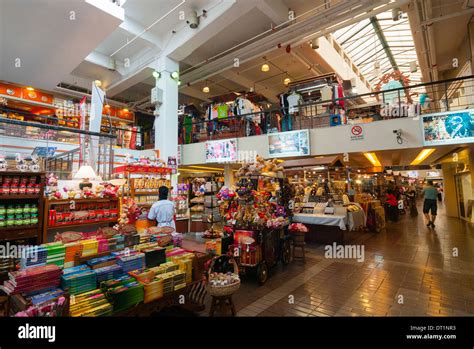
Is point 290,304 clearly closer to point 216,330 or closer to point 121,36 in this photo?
point 216,330

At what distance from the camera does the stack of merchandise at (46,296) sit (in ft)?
6.08

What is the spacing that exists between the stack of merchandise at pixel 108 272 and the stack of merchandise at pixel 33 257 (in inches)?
19.4

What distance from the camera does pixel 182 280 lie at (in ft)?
9.11

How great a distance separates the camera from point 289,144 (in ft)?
26.3

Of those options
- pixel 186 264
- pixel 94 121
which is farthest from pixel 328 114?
pixel 186 264

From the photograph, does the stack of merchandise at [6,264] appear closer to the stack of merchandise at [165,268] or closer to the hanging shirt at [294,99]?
the stack of merchandise at [165,268]

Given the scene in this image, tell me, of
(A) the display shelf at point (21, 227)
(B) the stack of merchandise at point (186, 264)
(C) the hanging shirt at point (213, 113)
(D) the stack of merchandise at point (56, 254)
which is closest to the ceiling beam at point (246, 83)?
(C) the hanging shirt at point (213, 113)

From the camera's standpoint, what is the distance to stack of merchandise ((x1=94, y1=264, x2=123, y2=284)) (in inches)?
92.5

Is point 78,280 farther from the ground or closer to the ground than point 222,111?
closer to the ground

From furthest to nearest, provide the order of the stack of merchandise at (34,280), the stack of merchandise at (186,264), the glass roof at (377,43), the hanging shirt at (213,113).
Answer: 1. the hanging shirt at (213,113)
2. the glass roof at (377,43)
3. the stack of merchandise at (186,264)
4. the stack of merchandise at (34,280)

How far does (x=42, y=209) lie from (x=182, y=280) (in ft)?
8.11

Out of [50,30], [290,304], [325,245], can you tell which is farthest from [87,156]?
[325,245]

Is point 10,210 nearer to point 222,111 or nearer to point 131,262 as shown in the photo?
point 131,262

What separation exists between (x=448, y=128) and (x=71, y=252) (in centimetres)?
797
